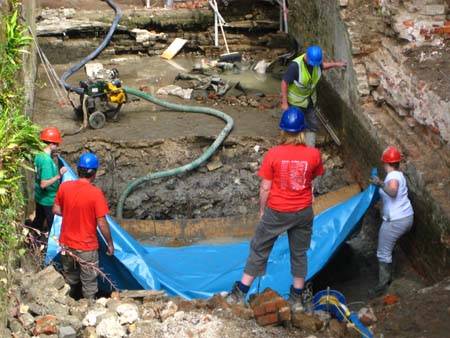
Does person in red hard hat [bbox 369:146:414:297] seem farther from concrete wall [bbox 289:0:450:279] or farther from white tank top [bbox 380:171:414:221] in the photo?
concrete wall [bbox 289:0:450:279]

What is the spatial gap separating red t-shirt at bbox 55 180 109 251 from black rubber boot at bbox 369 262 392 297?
111 inches

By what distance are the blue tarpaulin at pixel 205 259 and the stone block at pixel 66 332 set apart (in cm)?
153

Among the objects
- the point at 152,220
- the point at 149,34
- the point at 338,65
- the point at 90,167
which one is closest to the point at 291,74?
the point at 338,65

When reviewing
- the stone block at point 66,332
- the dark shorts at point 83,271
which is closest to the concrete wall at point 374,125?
the dark shorts at point 83,271

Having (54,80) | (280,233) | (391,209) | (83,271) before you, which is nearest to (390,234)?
(391,209)

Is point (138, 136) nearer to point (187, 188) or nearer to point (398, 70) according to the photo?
point (187, 188)

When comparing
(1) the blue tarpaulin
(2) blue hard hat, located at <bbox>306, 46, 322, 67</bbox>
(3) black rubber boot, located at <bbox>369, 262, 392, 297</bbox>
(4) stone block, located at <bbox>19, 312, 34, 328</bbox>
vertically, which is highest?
(2) blue hard hat, located at <bbox>306, 46, 322, 67</bbox>

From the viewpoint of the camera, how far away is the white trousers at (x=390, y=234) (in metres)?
7.00

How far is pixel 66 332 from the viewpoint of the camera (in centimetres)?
501

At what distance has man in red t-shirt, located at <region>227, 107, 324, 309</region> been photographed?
583 centimetres

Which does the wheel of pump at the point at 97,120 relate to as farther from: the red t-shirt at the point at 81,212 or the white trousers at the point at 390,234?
the white trousers at the point at 390,234

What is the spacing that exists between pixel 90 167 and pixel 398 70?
3.97 meters

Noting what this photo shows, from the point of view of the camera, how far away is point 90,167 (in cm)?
614

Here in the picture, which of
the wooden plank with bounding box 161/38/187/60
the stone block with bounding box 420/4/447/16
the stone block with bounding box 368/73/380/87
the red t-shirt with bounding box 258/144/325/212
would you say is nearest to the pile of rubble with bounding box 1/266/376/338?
the red t-shirt with bounding box 258/144/325/212
